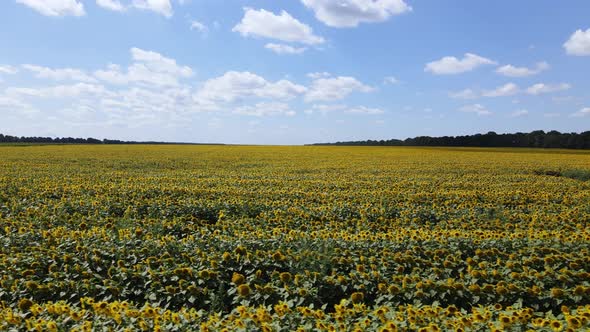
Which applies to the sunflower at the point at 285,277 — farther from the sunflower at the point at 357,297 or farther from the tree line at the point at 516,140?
the tree line at the point at 516,140

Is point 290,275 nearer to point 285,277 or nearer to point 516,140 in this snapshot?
point 285,277

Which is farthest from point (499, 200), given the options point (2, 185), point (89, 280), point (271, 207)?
point (2, 185)

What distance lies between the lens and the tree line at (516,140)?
6834 cm

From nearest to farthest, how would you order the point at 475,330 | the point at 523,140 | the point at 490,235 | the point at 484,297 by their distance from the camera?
the point at 475,330 < the point at 484,297 < the point at 490,235 < the point at 523,140

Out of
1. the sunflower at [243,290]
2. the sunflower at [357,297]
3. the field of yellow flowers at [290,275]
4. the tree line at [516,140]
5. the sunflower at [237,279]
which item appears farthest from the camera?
the tree line at [516,140]

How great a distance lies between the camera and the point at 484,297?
4.96 metres

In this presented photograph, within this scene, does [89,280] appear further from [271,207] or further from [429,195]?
[429,195]

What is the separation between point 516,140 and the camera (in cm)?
7731

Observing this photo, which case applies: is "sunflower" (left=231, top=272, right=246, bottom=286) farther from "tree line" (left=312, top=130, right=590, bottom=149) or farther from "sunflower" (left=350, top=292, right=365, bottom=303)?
"tree line" (left=312, top=130, right=590, bottom=149)

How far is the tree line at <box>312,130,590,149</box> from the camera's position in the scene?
6834 centimetres

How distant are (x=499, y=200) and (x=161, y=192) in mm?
10102

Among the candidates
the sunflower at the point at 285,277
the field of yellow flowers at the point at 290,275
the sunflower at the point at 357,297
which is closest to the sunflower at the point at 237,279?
the field of yellow flowers at the point at 290,275

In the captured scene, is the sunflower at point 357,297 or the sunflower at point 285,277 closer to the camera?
the sunflower at point 357,297

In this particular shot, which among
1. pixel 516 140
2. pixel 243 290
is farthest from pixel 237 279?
pixel 516 140
